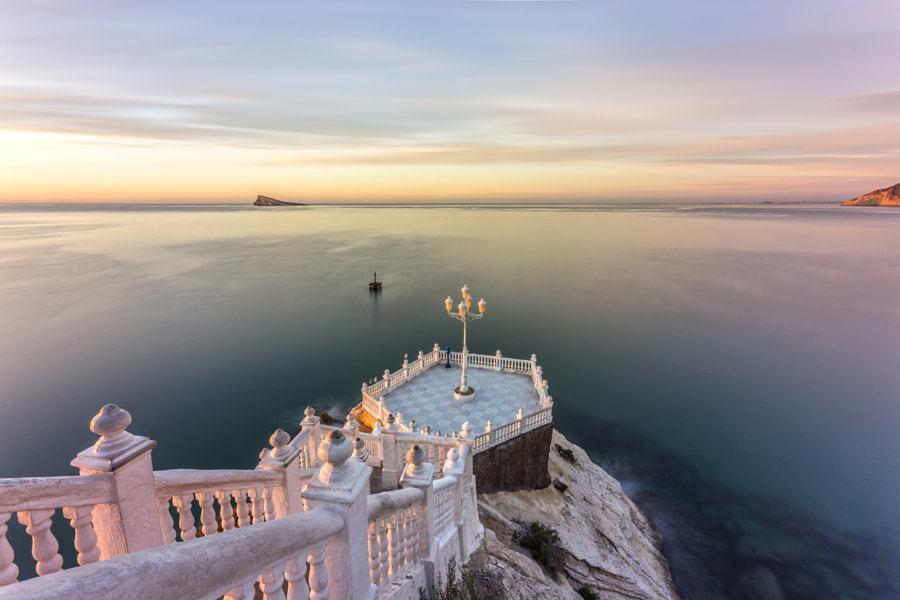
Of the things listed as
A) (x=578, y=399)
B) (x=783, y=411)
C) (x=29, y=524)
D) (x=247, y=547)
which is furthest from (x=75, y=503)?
(x=783, y=411)

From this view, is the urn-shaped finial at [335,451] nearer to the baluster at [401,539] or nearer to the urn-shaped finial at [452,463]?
the baluster at [401,539]

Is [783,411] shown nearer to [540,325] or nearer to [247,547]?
[540,325]

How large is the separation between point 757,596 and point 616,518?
16.0 feet

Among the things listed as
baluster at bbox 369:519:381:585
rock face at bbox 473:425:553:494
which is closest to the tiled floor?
rock face at bbox 473:425:553:494

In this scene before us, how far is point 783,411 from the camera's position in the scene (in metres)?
25.5

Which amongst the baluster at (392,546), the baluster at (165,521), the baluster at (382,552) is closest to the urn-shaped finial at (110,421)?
the baluster at (165,521)

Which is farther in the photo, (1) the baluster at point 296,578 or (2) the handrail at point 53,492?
(2) the handrail at point 53,492

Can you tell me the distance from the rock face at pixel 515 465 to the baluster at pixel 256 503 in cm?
913

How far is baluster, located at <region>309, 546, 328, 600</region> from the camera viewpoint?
3105 mm

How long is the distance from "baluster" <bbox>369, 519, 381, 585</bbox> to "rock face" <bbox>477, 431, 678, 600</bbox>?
391 cm

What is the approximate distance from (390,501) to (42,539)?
267cm

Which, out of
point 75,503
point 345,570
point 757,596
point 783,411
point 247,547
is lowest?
point 757,596

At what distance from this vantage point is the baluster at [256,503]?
194 inches

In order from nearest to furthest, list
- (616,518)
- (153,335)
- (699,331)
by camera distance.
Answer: (616,518) < (153,335) < (699,331)
